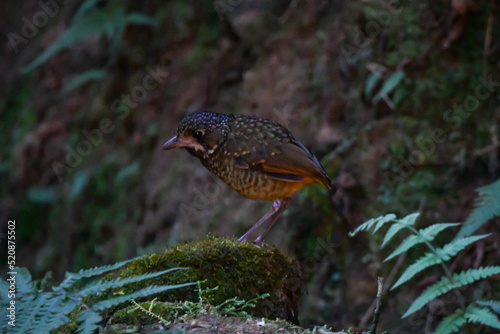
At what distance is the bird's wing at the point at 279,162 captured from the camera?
4.07 meters

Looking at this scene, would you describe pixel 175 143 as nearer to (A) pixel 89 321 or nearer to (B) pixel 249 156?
(B) pixel 249 156

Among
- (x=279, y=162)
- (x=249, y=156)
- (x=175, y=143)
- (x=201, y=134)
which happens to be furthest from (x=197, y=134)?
(x=279, y=162)

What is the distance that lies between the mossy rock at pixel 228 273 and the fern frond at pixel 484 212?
1.52m

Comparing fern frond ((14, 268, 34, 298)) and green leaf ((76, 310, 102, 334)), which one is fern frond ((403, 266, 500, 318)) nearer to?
green leaf ((76, 310, 102, 334))

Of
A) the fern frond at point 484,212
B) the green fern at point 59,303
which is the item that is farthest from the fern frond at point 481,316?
the fern frond at point 484,212

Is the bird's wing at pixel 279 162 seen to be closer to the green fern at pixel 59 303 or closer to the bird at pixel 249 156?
the bird at pixel 249 156

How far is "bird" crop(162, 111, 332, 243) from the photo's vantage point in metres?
4.07

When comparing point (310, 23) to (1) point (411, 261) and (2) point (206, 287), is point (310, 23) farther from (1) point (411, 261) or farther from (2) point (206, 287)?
(2) point (206, 287)

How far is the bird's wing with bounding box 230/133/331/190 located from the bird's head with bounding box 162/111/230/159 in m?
0.14

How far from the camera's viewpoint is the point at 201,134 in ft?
13.4

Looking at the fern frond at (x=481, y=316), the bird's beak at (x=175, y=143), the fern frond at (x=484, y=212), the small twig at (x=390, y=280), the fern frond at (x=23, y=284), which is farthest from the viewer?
the small twig at (x=390, y=280)

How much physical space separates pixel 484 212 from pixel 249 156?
5.73ft

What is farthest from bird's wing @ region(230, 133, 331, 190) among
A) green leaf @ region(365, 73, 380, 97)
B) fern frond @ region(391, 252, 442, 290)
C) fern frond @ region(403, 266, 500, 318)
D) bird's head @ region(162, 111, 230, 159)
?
green leaf @ region(365, 73, 380, 97)

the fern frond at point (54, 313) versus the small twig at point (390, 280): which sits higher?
the fern frond at point (54, 313)
